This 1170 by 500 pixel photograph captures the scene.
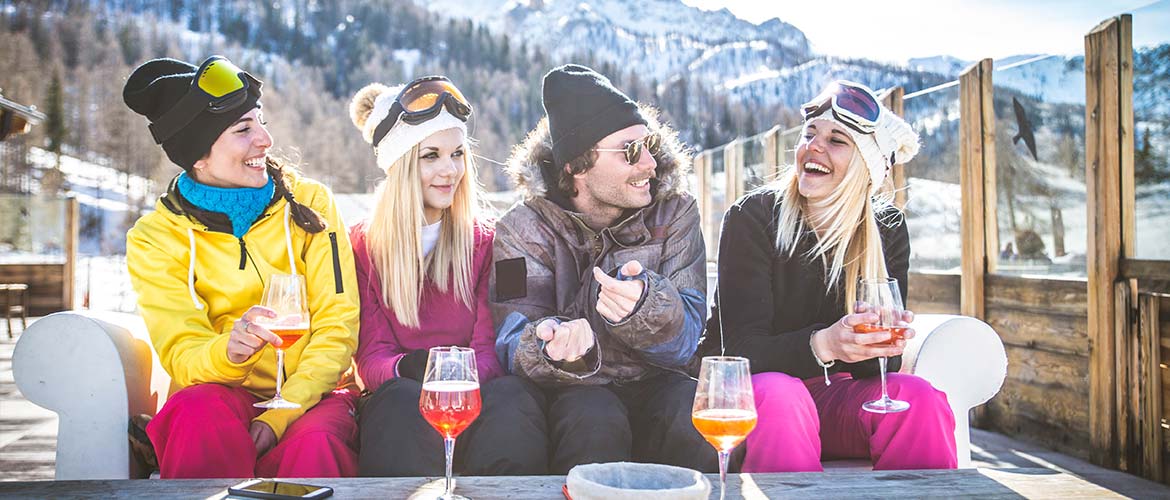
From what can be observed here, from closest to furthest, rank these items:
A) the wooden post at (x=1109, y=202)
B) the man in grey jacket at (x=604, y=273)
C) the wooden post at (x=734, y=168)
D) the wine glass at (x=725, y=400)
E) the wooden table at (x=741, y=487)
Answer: the wine glass at (x=725, y=400), the wooden table at (x=741, y=487), the man in grey jacket at (x=604, y=273), the wooden post at (x=1109, y=202), the wooden post at (x=734, y=168)

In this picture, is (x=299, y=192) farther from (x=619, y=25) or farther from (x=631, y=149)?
(x=619, y=25)

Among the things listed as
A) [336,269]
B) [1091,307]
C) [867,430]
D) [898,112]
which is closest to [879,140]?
[867,430]

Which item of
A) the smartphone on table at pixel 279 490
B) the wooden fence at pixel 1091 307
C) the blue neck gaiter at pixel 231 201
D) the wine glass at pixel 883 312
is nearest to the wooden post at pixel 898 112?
the wooden fence at pixel 1091 307

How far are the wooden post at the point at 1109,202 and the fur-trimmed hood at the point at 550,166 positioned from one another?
2.40m

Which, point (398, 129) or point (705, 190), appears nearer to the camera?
point (398, 129)

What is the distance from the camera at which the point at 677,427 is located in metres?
2.22

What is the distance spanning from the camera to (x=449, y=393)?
1529 mm

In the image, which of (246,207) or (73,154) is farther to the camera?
(73,154)

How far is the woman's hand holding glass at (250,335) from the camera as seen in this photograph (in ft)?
6.73

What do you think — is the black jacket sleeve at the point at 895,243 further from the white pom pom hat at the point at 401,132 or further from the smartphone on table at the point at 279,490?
the smartphone on table at the point at 279,490

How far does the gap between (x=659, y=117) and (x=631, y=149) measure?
0.45 m

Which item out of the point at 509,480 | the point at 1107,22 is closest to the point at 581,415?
the point at 509,480

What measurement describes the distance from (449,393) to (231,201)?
1.30 meters

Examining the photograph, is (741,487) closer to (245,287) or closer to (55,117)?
(245,287)
